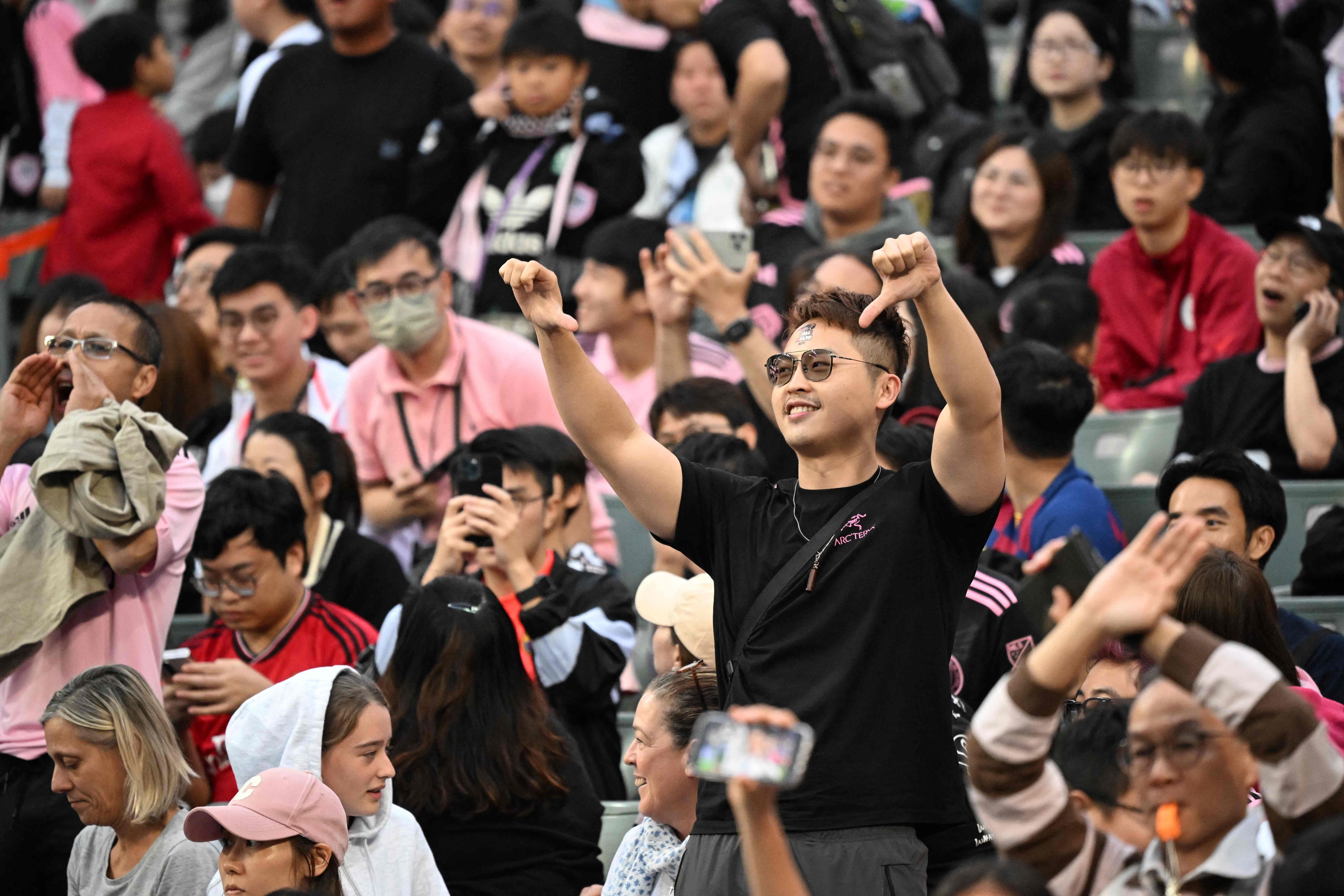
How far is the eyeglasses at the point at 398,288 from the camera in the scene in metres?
6.65

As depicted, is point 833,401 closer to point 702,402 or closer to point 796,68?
point 702,402

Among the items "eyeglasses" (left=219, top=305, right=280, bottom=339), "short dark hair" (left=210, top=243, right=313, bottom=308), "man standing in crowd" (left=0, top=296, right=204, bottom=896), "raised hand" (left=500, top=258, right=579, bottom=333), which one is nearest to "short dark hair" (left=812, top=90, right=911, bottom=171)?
"short dark hair" (left=210, top=243, right=313, bottom=308)

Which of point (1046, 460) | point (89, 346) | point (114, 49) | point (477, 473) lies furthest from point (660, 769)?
point (114, 49)

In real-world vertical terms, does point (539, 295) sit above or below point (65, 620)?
above

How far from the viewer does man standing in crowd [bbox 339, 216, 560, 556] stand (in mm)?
6559

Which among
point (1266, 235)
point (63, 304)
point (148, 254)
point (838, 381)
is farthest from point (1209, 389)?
point (148, 254)

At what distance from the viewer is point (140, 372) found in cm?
505

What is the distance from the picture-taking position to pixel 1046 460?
568 centimetres

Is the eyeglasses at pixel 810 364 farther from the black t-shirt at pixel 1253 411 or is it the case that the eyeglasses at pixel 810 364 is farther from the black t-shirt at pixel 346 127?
the black t-shirt at pixel 346 127

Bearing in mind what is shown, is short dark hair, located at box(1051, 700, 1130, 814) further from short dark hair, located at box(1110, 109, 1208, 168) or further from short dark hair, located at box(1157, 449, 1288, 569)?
short dark hair, located at box(1110, 109, 1208, 168)

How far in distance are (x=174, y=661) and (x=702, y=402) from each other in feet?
6.25

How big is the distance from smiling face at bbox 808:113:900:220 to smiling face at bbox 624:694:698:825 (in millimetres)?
4095

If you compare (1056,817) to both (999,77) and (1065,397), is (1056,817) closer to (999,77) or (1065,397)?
(1065,397)

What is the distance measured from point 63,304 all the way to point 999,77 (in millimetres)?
6910
